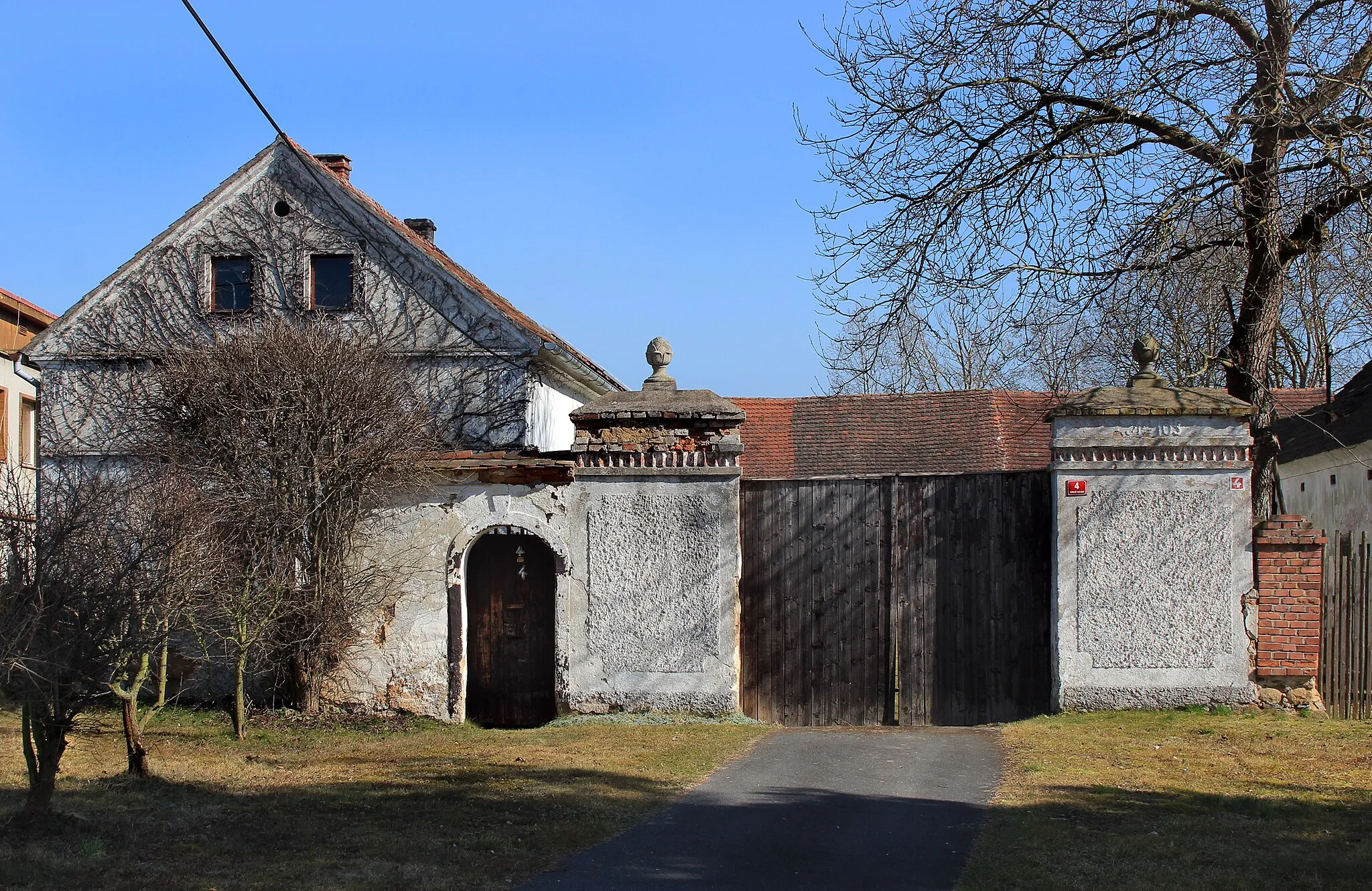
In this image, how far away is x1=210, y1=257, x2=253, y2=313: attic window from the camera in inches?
573

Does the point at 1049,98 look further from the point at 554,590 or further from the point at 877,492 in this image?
the point at 554,590

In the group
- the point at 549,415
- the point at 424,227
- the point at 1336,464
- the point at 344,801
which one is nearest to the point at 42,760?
the point at 344,801

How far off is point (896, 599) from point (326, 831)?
5.74 meters

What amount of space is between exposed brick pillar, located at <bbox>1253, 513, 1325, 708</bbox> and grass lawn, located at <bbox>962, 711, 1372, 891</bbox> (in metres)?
0.33

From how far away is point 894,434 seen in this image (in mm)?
20953

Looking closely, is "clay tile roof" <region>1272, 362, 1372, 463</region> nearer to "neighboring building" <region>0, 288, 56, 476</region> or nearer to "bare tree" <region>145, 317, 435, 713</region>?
"bare tree" <region>145, 317, 435, 713</region>

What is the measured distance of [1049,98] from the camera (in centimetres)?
1091

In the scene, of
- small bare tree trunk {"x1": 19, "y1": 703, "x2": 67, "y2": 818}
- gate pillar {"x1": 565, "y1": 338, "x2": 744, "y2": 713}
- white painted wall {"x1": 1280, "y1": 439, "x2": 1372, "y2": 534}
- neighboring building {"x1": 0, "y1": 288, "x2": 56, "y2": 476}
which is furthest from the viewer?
neighboring building {"x1": 0, "y1": 288, "x2": 56, "y2": 476}

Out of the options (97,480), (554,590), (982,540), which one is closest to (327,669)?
(554,590)

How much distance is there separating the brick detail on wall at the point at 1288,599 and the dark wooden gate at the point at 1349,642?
19 centimetres

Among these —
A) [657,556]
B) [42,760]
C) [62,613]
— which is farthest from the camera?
[657,556]

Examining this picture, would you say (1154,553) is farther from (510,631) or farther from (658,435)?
(510,631)

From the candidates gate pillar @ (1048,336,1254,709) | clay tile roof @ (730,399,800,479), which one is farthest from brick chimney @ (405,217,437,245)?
gate pillar @ (1048,336,1254,709)

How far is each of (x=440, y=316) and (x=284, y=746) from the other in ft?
18.6
